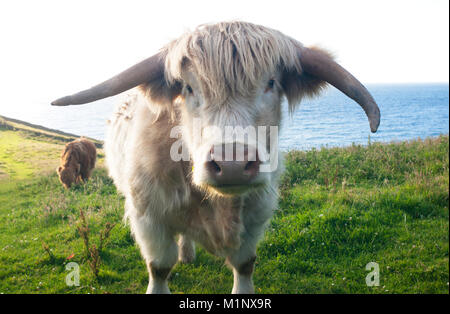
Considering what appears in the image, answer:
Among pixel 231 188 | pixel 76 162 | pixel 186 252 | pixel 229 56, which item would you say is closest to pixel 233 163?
pixel 231 188

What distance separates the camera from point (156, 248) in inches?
124

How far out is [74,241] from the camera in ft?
14.8

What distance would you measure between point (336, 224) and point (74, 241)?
11.6ft

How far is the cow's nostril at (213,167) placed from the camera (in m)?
1.94

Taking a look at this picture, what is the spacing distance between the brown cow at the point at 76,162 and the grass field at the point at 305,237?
4.43 feet

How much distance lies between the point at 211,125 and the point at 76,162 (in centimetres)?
686

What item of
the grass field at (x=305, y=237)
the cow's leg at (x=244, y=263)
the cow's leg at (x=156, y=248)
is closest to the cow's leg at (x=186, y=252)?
the grass field at (x=305, y=237)

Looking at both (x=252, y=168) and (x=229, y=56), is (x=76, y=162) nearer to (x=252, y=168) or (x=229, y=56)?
(x=229, y=56)

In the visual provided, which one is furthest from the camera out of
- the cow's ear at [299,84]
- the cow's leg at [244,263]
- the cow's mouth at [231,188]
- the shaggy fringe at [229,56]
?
the cow's leg at [244,263]

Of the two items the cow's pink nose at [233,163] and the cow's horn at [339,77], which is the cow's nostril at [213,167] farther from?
the cow's horn at [339,77]

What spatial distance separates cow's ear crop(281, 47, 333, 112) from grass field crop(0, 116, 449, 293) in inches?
75.4

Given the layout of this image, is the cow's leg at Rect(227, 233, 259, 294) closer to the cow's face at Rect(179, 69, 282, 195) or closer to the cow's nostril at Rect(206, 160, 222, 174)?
the cow's face at Rect(179, 69, 282, 195)
